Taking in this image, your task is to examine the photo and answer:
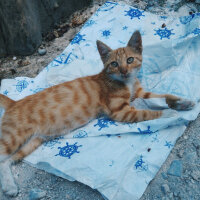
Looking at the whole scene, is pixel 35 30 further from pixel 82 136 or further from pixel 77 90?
pixel 82 136

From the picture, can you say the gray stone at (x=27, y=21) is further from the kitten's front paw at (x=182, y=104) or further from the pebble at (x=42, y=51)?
the kitten's front paw at (x=182, y=104)

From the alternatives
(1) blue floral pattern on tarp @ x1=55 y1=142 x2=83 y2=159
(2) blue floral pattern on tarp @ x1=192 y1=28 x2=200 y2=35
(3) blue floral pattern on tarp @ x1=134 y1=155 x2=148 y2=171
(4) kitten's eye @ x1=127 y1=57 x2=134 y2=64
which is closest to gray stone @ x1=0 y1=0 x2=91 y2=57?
(4) kitten's eye @ x1=127 y1=57 x2=134 y2=64

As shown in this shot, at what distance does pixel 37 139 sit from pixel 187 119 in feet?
4.48

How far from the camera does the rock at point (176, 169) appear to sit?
7.29 ft

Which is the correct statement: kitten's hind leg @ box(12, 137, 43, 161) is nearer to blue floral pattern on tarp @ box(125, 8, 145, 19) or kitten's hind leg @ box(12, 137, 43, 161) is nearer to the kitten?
the kitten

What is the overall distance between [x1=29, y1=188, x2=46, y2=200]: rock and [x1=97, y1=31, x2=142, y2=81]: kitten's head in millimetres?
1214

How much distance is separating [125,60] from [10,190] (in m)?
1.51

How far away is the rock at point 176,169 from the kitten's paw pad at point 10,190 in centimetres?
126

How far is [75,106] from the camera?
2.61m

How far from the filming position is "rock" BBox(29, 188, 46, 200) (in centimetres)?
221

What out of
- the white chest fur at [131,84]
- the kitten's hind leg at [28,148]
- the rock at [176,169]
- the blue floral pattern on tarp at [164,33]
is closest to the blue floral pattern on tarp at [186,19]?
the blue floral pattern on tarp at [164,33]

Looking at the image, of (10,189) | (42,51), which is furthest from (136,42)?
(10,189)

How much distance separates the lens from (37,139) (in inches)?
101

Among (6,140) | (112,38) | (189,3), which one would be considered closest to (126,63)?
(112,38)
